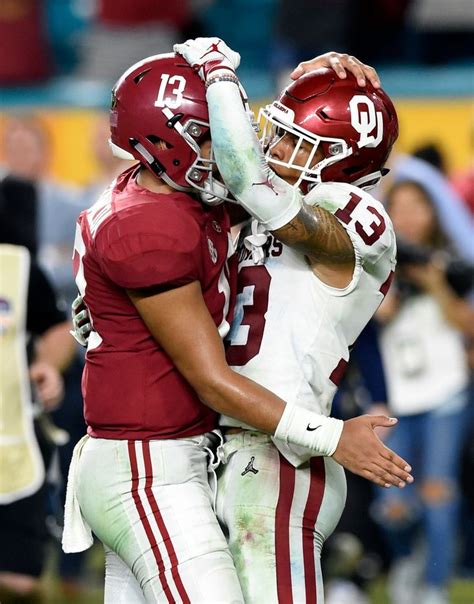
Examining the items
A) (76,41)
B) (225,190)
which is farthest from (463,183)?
(225,190)

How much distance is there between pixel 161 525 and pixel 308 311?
61cm

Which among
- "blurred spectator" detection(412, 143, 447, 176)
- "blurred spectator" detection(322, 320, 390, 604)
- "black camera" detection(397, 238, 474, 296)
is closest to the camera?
"blurred spectator" detection(322, 320, 390, 604)

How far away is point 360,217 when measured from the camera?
3373 millimetres

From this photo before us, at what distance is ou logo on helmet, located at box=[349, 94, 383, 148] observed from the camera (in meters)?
3.48

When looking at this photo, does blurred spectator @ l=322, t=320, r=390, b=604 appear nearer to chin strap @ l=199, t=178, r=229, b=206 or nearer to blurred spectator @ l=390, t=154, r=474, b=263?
blurred spectator @ l=390, t=154, r=474, b=263

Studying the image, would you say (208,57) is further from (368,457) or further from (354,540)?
(354,540)

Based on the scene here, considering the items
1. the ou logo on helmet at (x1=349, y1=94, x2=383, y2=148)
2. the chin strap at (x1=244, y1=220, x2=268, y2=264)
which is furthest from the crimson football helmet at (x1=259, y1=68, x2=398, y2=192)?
the chin strap at (x1=244, y1=220, x2=268, y2=264)

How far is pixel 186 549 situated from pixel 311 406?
0.47m

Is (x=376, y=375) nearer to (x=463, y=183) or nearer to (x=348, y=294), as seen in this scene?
(x=348, y=294)

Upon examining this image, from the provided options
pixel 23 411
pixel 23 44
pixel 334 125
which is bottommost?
pixel 23 44

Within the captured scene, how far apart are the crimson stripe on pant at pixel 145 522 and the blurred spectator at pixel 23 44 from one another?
6446mm

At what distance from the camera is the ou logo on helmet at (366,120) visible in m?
3.48

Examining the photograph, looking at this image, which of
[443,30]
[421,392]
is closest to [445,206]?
[421,392]

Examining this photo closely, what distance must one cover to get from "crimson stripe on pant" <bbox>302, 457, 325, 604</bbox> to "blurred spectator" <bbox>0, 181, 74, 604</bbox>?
1.89m
